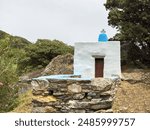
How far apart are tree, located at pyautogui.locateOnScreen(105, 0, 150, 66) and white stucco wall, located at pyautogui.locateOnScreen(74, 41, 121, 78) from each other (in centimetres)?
420

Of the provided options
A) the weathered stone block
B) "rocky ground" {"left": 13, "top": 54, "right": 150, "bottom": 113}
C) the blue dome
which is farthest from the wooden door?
the weathered stone block

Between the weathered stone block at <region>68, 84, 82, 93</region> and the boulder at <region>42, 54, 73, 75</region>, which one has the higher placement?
the boulder at <region>42, 54, 73, 75</region>

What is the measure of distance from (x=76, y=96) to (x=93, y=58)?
2.16 m

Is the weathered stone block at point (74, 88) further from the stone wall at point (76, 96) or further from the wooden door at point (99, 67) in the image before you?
the wooden door at point (99, 67)

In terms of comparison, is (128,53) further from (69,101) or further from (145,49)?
(69,101)

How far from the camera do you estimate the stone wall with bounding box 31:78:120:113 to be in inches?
386

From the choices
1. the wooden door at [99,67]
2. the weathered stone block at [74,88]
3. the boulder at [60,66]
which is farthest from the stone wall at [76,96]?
the boulder at [60,66]

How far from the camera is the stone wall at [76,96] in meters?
9.81

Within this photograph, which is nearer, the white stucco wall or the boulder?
the white stucco wall

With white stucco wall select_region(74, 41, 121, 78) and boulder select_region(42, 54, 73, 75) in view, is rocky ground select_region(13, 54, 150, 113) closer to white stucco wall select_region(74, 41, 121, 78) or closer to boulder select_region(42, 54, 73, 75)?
boulder select_region(42, 54, 73, 75)

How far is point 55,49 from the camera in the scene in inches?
793

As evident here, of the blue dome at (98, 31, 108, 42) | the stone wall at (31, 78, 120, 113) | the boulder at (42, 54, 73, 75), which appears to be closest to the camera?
the stone wall at (31, 78, 120, 113)

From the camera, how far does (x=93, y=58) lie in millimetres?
11766

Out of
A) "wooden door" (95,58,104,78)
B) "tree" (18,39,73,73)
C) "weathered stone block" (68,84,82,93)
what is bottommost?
"weathered stone block" (68,84,82,93)
